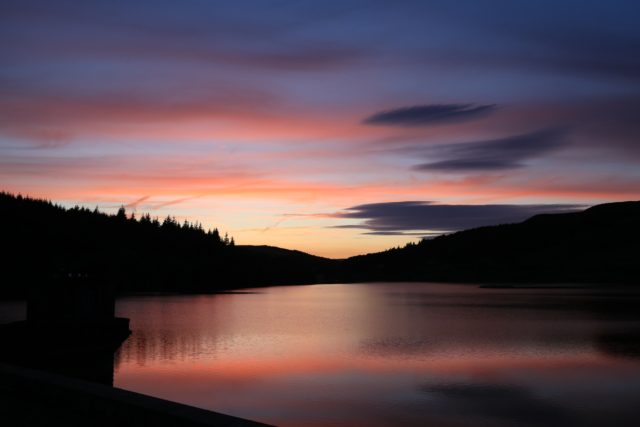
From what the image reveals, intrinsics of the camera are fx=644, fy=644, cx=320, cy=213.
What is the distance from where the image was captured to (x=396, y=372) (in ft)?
134

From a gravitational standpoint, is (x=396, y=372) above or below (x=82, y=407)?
below

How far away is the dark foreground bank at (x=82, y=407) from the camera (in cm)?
1233

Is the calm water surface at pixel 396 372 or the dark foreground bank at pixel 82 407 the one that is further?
the calm water surface at pixel 396 372

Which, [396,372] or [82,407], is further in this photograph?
[396,372]

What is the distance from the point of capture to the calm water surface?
29.0 meters

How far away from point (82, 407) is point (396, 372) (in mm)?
28927

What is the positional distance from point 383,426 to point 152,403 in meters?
15.4

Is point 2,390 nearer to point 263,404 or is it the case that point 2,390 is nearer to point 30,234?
point 263,404

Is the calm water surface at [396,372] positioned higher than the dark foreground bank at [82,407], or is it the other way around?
the dark foreground bank at [82,407]

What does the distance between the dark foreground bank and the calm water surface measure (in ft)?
44.3

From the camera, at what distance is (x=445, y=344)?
2256 inches

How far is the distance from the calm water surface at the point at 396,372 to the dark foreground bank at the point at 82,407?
13.5 meters

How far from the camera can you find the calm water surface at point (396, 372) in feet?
95.1

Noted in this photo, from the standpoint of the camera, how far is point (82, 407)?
14.4 metres
